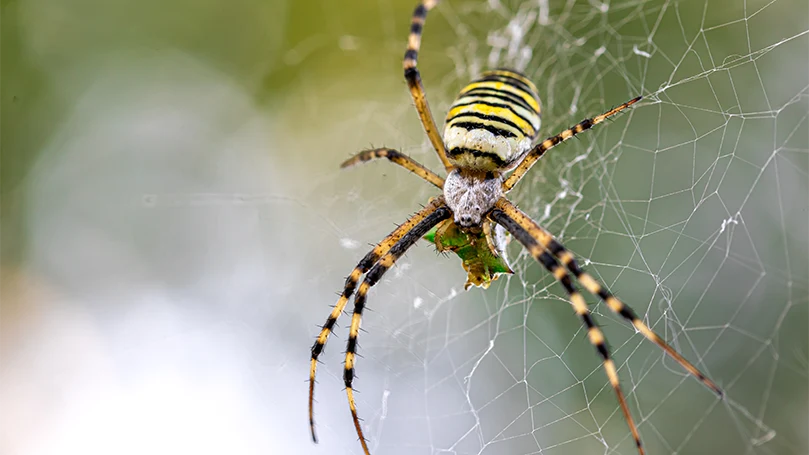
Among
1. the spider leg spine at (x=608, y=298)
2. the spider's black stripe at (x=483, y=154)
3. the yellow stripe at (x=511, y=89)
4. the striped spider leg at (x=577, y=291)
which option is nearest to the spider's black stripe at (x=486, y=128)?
the spider's black stripe at (x=483, y=154)

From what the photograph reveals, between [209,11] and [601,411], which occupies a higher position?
[209,11]

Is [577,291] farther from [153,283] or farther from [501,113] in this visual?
[153,283]

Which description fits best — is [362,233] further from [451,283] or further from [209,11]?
[209,11]

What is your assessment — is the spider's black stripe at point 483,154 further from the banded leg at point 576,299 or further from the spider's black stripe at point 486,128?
the banded leg at point 576,299

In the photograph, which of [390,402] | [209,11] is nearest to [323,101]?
[209,11]

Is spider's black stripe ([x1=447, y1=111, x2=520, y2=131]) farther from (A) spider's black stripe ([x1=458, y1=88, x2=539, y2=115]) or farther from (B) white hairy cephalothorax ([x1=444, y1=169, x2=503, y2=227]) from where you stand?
(B) white hairy cephalothorax ([x1=444, y1=169, x2=503, y2=227])

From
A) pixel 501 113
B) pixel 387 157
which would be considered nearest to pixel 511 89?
pixel 501 113
